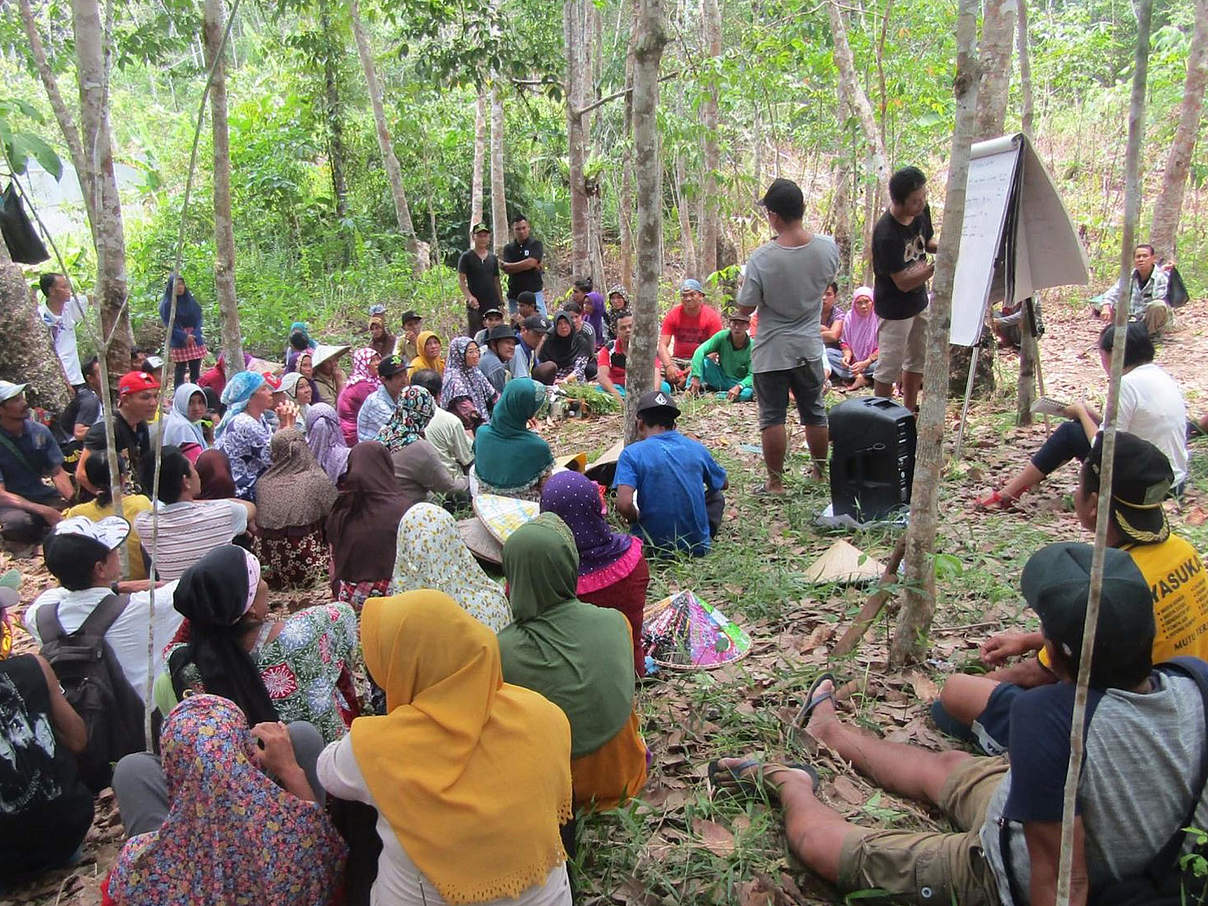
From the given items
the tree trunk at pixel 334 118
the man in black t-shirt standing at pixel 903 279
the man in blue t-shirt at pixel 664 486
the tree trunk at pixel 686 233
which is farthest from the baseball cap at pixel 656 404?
the tree trunk at pixel 334 118

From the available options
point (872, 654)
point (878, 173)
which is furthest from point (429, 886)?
point (878, 173)

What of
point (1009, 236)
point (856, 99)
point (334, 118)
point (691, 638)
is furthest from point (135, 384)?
point (334, 118)

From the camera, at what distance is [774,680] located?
3533 mm

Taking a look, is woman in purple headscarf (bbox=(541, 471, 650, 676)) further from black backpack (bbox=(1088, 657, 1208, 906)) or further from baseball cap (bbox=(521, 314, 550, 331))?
baseball cap (bbox=(521, 314, 550, 331))

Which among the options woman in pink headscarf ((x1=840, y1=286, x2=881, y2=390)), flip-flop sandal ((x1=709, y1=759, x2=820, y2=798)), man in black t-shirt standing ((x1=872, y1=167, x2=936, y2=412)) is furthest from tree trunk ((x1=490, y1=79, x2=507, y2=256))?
flip-flop sandal ((x1=709, y1=759, x2=820, y2=798))

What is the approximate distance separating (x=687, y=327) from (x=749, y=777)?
22.5 ft

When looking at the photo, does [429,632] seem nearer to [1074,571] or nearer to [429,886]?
[429,886]

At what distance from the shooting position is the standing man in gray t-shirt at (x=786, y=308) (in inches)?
207

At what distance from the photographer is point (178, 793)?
2.16 m

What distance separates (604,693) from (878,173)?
23.8 feet

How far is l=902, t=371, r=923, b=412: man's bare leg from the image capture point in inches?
235

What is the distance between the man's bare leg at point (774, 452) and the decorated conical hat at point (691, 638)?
1.77 metres

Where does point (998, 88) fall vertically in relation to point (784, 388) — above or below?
above

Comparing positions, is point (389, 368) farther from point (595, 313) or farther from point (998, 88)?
point (998, 88)
